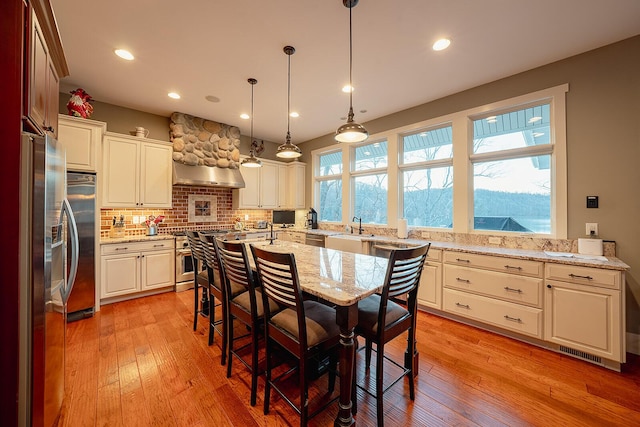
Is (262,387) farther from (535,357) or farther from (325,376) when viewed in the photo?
(535,357)

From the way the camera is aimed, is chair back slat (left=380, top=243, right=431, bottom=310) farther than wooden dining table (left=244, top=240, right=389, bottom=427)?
Yes

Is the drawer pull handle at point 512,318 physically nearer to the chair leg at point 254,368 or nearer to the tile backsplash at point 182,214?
the chair leg at point 254,368

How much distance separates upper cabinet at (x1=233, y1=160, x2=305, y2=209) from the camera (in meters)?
5.13

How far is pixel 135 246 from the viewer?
3568mm

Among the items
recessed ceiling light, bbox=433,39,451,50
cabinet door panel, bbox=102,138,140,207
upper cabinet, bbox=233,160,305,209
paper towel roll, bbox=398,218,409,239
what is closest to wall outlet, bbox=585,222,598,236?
paper towel roll, bbox=398,218,409,239

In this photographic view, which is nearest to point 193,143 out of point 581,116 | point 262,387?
point 262,387

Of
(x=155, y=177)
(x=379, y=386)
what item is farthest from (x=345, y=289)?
(x=155, y=177)

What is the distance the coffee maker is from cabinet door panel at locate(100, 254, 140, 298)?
3241 mm

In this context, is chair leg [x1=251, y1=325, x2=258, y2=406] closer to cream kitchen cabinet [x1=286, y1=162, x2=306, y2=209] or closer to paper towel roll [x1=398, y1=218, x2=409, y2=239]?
paper towel roll [x1=398, y1=218, x2=409, y2=239]

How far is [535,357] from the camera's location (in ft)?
7.51

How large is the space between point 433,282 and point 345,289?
2.17 m

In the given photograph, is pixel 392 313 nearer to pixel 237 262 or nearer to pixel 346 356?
pixel 346 356

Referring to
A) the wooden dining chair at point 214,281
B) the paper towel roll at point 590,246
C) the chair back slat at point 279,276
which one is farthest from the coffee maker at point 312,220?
the paper towel roll at point 590,246

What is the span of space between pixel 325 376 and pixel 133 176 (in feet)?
12.7
